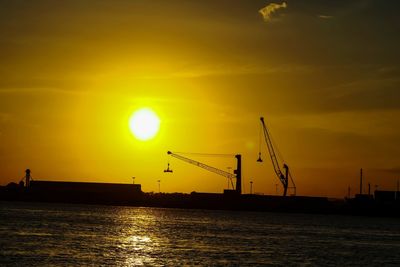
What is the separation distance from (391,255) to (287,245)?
14.8m

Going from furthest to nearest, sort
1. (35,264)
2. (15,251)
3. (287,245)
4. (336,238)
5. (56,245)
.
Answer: (336,238), (287,245), (56,245), (15,251), (35,264)

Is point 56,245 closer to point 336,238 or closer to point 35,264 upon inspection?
point 35,264

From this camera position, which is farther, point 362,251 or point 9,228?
point 9,228

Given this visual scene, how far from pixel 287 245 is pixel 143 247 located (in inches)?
897

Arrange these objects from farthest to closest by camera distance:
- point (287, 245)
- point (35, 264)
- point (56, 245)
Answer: point (287, 245), point (56, 245), point (35, 264)

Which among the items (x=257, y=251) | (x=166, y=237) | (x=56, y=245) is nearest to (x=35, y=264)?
(x=56, y=245)

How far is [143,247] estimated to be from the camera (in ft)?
308

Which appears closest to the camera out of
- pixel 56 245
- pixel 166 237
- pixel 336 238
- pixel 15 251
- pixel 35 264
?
pixel 35 264

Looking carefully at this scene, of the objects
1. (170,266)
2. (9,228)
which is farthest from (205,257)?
(9,228)

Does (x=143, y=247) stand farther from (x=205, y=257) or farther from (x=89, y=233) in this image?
(x=89, y=233)

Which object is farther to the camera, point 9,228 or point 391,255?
point 9,228

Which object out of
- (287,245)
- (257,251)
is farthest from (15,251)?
(287,245)

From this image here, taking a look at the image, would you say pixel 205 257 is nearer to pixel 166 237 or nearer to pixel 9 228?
pixel 166 237

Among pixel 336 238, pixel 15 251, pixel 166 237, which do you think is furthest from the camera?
pixel 336 238
